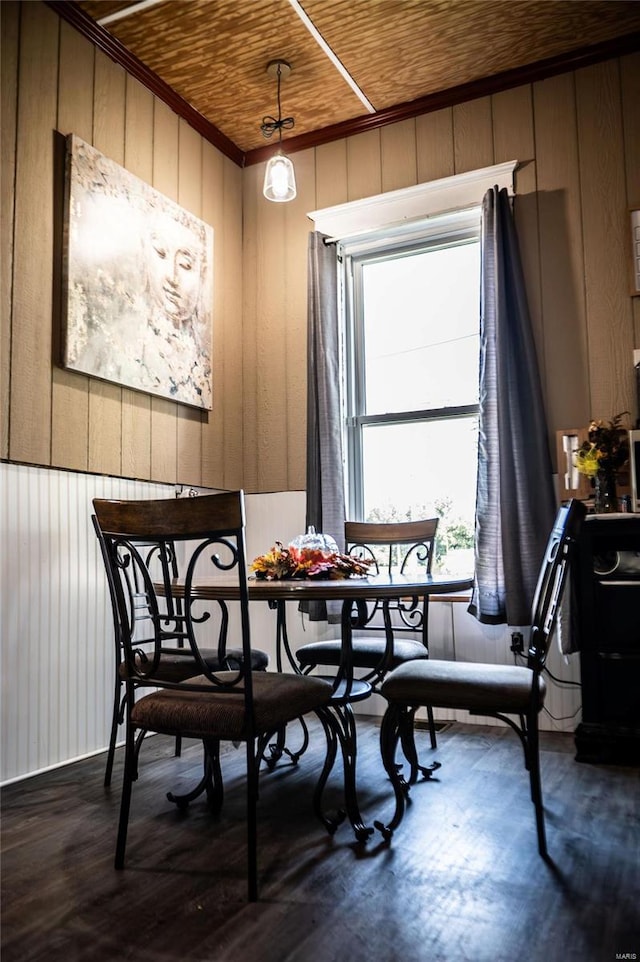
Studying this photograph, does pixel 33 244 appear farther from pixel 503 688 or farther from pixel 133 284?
pixel 503 688

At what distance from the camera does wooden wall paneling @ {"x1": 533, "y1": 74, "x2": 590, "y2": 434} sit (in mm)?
3248

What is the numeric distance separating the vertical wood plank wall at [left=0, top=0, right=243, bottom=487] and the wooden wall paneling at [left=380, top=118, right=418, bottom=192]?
100 centimetres

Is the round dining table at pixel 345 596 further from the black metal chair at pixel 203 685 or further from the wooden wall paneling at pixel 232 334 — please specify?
the wooden wall paneling at pixel 232 334

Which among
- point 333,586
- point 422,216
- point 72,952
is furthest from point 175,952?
point 422,216

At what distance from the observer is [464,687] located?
6.28ft

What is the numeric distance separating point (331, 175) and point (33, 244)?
73.8 inches

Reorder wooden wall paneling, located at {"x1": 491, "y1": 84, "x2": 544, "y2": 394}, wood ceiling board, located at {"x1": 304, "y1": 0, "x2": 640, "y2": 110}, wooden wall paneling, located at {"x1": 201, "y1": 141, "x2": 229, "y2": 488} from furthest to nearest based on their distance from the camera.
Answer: wooden wall paneling, located at {"x1": 201, "y1": 141, "x2": 229, "y2": 488} → wooden wall paneling, located at {"x1": 491, "y1": 84, "x2": 544, "y2": 394} → wood ceiling board, located at {"x1": 304, "y1": 0, "x2": 640, "y2": 110}

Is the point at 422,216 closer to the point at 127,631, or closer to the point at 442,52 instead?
the point at 442,52

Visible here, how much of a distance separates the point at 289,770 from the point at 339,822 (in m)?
0.63

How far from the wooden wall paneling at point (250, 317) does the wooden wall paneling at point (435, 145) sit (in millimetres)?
995

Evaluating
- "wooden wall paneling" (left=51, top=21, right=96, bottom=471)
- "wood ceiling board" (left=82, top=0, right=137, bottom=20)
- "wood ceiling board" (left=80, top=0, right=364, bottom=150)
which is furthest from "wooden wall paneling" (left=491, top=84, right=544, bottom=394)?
"wooden wall paneling" (left=51, top=21, right=96, bottom=471)

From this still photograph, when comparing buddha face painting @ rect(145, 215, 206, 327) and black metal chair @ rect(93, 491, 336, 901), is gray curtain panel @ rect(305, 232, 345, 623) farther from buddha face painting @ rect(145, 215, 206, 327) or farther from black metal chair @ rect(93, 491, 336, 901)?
black metal chair @ rect(93, 491, 336, 901)

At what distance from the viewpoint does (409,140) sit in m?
3.76

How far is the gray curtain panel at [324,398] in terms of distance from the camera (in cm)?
364
